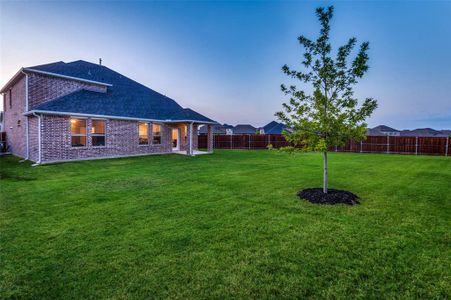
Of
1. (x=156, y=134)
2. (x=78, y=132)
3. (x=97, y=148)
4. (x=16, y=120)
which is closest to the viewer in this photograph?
(x=78, y=132)

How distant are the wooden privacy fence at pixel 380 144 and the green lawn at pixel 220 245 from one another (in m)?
18.6

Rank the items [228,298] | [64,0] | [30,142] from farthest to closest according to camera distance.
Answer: [30,142], [64,0], [228,298]

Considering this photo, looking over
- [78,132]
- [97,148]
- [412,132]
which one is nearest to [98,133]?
[97,148]

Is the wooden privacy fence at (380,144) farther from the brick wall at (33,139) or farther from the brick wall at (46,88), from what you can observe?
the brick wall at (33,139)

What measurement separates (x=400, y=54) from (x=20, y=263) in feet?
87.0

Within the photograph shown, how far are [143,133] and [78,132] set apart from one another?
436cm

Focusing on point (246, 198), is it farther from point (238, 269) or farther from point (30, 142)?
point (30, 142)

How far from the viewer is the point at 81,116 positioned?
1320cm

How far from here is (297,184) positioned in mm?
7320

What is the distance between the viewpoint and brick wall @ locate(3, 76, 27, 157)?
46.3ft

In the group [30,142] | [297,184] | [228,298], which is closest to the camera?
[228,298]

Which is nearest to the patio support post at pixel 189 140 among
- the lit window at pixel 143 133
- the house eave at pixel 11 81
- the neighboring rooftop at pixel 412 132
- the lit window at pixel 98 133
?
the lit window at pixel 143 133

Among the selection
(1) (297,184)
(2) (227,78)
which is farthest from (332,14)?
(2) (227,78)

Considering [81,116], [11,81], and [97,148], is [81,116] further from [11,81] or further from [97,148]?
[11,81]
